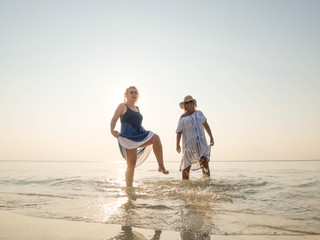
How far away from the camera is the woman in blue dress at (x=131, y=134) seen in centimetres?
545

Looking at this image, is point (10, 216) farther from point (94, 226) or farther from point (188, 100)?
point (188, 100)

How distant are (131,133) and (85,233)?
3497mm

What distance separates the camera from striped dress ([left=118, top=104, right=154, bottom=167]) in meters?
5.48

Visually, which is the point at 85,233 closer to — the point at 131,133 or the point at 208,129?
the point at 131,133

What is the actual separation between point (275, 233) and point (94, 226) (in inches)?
63.5

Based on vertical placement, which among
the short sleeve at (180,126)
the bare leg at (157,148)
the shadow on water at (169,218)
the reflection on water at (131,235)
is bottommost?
the shadow on water at (169,218)

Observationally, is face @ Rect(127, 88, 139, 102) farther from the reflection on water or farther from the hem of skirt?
the reflection on water

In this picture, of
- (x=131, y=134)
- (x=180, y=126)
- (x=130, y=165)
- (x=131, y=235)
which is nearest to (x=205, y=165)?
(x=180, y=126)

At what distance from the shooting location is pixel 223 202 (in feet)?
12.4

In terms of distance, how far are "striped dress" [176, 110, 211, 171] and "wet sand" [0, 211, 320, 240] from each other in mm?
4568

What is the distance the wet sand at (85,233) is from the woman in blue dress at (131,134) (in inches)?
120

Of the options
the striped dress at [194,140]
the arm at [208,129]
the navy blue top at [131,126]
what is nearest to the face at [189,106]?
the striped dress at [194,140]

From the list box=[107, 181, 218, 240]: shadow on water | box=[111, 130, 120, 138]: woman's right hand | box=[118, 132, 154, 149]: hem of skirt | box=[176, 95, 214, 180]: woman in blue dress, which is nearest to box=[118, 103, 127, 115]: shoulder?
box=[111, 130, 120, 138]: woman's right hand

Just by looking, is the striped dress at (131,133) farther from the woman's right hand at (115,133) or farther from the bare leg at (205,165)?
the bare leg at (205,165)
